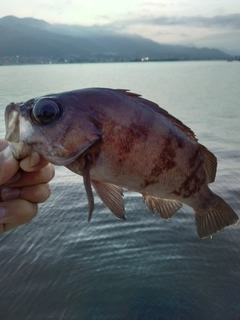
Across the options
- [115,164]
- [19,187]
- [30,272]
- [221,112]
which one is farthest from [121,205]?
[221,112]

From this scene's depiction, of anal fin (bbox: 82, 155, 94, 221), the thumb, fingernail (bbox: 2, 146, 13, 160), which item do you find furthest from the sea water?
anal fin (bbox: 82, 155, 94, 221)

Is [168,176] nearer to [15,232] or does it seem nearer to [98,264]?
[98,264]

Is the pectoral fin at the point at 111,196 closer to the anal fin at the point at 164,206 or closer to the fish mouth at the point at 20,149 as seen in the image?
the anal fin at the point at 164,206

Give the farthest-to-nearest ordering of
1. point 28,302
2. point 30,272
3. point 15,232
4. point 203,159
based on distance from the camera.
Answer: point 15,232 < point 30,272 < point 28,302 < point 203,159

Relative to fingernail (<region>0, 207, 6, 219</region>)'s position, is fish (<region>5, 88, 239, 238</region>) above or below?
above

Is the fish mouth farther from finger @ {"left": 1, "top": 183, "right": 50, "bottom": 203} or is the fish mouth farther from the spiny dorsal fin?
the spiny dorsal fin

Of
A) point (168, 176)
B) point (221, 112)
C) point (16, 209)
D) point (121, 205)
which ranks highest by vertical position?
point (168, 176)
